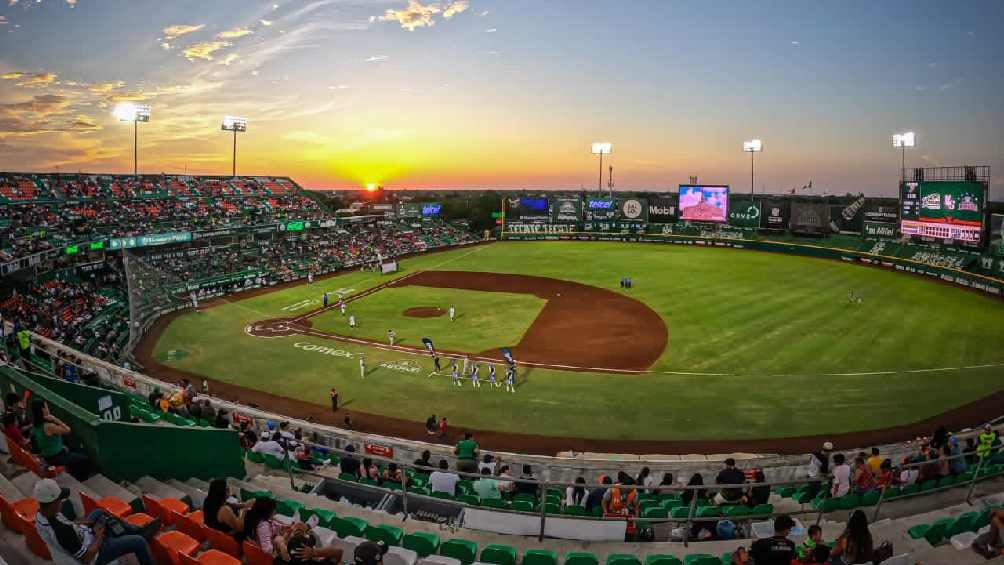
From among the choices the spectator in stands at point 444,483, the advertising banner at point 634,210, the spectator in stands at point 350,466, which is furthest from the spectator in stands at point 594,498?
the advertising banner at point 634,210

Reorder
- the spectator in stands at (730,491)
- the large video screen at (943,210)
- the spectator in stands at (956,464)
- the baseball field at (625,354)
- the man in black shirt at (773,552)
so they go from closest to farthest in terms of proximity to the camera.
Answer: the man in black shirt at (773,552) < the spectator in stands at (730,491) < the spectator in stands at (956,464) < the baseball field at (625,354) < the large video screen at (943,210)

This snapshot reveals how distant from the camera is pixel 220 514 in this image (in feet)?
23.2

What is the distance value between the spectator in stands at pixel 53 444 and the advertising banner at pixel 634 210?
3187 inches

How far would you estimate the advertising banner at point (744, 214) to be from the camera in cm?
7400

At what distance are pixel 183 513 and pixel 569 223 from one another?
83.0 meters

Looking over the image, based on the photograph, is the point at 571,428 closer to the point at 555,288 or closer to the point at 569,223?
the point at 555,288

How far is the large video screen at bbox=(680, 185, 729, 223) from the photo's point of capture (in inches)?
2972

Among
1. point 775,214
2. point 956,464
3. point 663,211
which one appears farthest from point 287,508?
point 663,211

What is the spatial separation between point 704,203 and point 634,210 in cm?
1104

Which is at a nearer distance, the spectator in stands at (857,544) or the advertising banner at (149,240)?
the spectator in stands at (857,544)

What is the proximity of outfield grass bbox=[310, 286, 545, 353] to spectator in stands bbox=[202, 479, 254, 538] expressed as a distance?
23615 millimetres

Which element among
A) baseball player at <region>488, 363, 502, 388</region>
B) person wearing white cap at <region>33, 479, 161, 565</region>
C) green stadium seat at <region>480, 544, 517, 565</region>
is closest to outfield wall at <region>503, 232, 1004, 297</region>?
baseball player at <region>488, 363, 502, 388</region>

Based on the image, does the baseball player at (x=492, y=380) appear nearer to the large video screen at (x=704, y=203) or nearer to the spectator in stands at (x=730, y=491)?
the spectator in stands at (x=730, y=491)

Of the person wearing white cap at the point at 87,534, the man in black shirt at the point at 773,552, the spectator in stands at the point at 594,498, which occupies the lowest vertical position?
the spectator in stands at the point at 594,498
